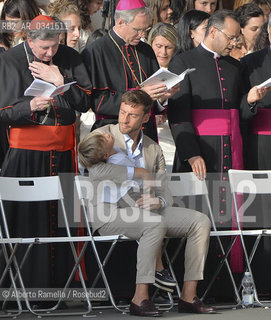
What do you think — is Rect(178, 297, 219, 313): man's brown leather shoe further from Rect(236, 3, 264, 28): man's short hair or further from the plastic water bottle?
Rect(236, 3, 264, 28): man's short hair

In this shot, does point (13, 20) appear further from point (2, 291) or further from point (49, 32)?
point (2, 291)

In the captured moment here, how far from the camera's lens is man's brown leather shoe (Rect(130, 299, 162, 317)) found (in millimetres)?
6820

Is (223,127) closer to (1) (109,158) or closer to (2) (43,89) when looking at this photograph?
(1) (109,158)

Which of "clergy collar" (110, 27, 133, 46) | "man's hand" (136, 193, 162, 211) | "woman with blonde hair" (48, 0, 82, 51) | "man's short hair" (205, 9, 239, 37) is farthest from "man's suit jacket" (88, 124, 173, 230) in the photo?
"woman with blonde hair" (48, 0, 82, 51)

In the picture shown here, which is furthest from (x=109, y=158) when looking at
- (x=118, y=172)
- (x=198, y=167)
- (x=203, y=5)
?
(x=203, y=5)

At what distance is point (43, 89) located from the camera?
704cm

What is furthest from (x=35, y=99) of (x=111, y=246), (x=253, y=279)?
(x=253, y=279)

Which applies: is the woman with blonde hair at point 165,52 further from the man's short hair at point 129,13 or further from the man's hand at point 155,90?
the man's hand at point 155,90

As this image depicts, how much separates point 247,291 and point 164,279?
0.79 m

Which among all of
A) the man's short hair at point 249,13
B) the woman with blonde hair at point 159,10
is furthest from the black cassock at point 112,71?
the man's short hair at point 249,13

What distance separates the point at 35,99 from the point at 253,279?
2.23 metres

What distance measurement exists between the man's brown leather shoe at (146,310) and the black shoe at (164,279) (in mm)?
190

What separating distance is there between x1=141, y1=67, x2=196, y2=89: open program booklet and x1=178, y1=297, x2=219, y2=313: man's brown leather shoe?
1.57m

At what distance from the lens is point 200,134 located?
773cm
